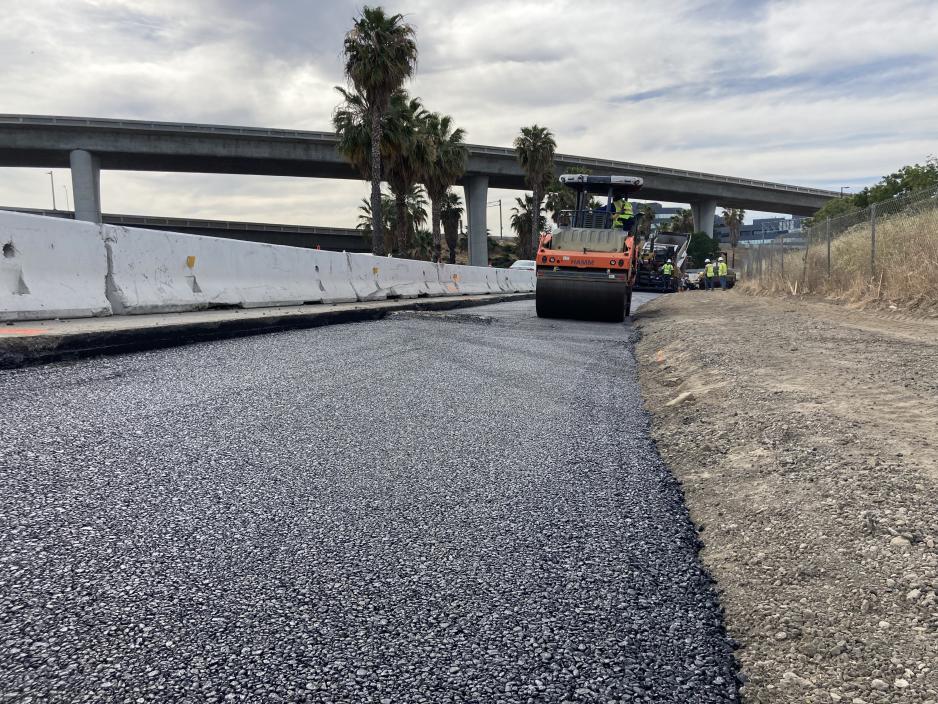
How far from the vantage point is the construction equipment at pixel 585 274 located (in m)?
14.5

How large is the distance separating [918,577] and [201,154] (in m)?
48.8

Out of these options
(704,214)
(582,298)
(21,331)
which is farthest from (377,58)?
(704,214)

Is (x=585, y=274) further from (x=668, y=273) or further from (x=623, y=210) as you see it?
(x=668, y=273)

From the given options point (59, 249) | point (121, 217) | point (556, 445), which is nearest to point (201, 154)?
point (121, 217)

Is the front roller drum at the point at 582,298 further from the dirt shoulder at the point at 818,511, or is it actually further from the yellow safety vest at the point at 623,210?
the dirt shoulder at the point at 818,511

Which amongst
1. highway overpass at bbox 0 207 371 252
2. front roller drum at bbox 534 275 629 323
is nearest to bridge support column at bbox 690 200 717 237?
highway overpass at bbox 0 207 371 252

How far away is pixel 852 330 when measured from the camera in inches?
404

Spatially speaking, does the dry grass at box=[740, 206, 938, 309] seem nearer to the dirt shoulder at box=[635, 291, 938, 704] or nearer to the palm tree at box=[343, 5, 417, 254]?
the dirt shoulder at box=[635, 291, 938, 704]

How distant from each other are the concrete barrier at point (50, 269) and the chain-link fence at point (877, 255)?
485 inches

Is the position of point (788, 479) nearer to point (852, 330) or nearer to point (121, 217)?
point (852, 330)

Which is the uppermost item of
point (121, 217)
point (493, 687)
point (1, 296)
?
point (121, 217)

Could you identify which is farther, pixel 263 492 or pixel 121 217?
pixel 121 217

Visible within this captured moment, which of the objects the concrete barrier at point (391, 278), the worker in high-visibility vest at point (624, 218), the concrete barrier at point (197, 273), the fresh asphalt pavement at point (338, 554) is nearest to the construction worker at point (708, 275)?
the worker in high-visibility vest at point (624, 218)

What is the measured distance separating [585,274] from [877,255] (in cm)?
602
